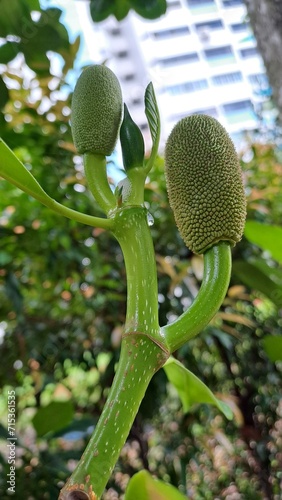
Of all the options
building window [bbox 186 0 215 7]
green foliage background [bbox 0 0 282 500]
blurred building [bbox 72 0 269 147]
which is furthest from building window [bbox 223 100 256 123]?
green foliage background [bbox 0 0 282 500]

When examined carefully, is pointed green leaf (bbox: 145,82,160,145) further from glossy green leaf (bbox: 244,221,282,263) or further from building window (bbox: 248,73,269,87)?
building window (bbox: 248,73,269,87)

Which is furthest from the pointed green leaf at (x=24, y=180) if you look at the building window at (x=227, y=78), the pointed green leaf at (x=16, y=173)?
the building window at (x=227, y=78)

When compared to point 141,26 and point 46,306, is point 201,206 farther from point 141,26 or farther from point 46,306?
point 141,26

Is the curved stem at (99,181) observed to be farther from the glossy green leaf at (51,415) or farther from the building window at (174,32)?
the building window at (174,32)

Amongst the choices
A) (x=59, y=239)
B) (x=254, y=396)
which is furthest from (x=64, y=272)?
(x=254, y=396)

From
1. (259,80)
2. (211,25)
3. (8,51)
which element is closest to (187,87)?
(211,25)

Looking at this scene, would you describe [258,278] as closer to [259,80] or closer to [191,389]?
[191,389]
